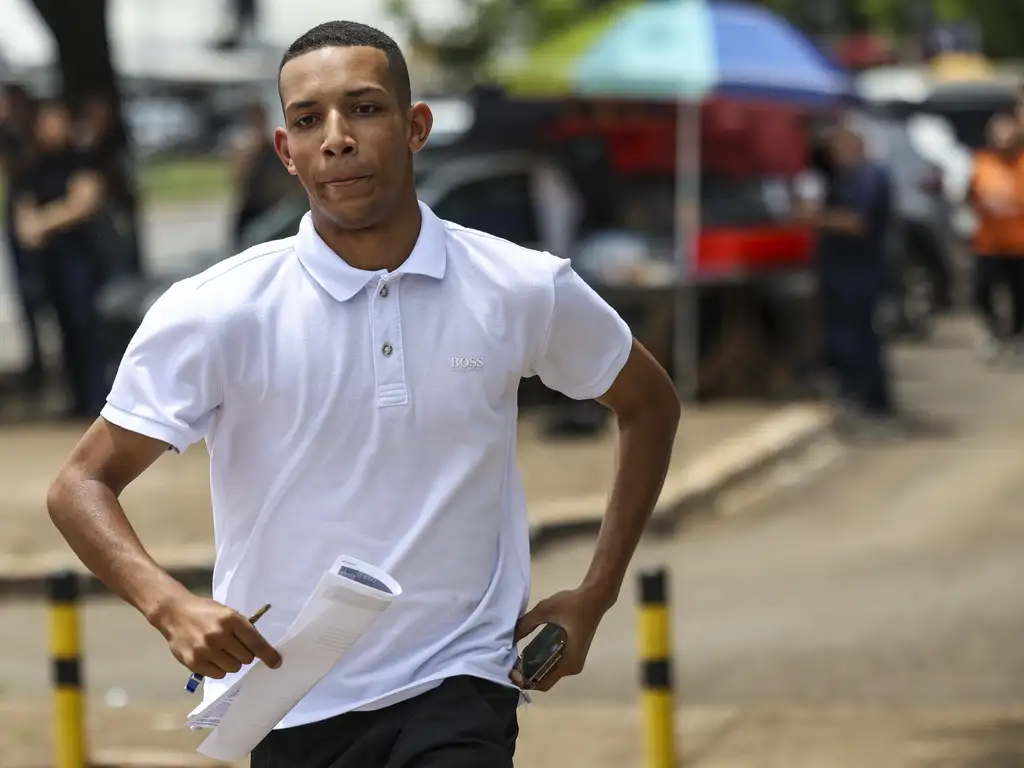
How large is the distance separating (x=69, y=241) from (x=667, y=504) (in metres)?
5.35

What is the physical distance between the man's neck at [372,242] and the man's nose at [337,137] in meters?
0.15

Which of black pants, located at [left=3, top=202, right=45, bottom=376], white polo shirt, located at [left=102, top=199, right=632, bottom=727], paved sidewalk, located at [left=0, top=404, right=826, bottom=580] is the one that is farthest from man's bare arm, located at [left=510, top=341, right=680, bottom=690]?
black pants, located at [left=3, top=202, right=45, bottom=376]

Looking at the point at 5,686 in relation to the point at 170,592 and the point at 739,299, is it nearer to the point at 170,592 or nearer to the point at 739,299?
the point at 170,592

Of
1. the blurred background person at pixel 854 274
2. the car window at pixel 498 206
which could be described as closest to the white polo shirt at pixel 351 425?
the car window at pixel 498 206

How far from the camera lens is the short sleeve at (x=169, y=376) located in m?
3.25

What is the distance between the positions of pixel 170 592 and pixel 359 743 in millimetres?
470

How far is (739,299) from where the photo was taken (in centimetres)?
1509

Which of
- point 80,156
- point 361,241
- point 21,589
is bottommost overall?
point 21,589

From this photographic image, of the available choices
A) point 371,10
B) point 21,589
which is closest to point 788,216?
point 21,589

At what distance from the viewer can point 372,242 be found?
11.2 ft

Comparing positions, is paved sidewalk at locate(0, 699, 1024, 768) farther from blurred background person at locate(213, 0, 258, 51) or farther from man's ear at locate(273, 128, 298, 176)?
blurred background person at locate(213, 0, 258, 51)

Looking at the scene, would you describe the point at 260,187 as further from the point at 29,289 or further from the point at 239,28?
the point at 239,28

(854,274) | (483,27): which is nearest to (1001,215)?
(854,274)

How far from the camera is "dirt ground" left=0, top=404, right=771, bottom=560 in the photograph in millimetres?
10664
